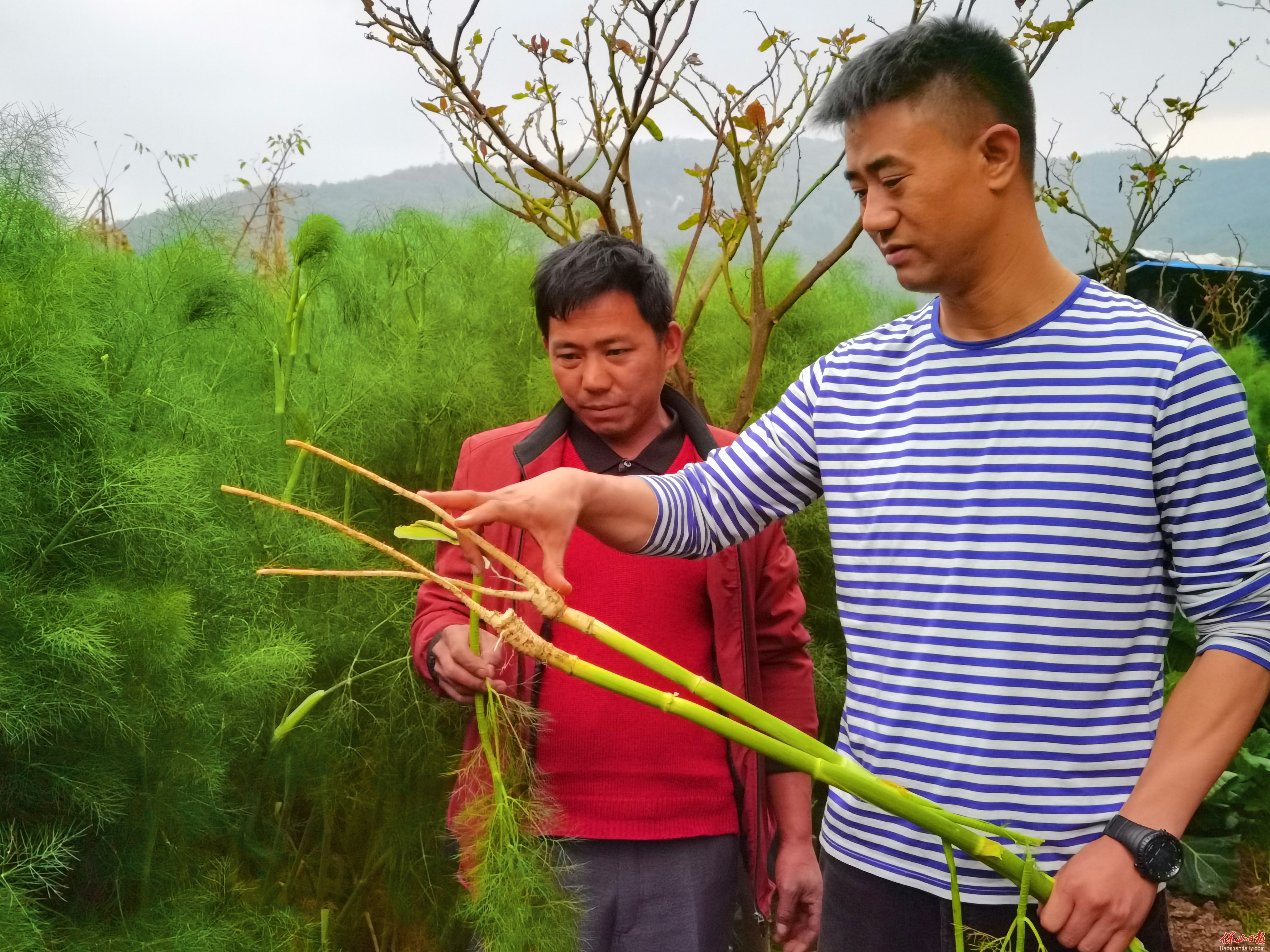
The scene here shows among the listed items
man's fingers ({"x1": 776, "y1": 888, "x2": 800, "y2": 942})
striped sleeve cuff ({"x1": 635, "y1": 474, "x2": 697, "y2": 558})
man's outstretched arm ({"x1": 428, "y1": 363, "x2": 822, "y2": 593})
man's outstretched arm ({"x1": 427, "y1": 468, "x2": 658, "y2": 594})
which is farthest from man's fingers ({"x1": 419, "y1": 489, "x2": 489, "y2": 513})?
Answer: man's fingers ({"x1": 776, "y1": 888, "x2": 800, "y2": 942})

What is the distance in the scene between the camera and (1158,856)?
3.97ft

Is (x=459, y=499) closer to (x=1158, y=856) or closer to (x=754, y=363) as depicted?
(x=1158, y=856)

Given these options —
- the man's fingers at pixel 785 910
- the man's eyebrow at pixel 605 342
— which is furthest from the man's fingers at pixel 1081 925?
the man's eyebrow at pixel 605 342

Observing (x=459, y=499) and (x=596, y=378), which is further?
(x=596, y=378)

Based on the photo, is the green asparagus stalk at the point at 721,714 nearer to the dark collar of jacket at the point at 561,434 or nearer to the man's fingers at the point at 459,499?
the man's fingers at the point at 459,499

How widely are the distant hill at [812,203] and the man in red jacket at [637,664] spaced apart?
4.50 feet

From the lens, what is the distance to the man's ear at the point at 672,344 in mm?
2111

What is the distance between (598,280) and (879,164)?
692 millimetres

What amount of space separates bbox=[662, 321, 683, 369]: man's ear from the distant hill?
1.20m

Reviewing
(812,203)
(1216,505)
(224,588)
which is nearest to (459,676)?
(224,588)

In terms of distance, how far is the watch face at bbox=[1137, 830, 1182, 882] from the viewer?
1209mm

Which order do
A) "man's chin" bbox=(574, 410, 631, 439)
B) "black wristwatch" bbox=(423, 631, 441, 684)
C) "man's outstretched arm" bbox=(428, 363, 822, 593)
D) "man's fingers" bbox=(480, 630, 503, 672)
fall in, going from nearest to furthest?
"man's outstretched arm" bbox=(428, 363, 822, 593) < "man's fingers" bbox=(480, 630, 503, 672) < "black wristwatch" bbox=(423, 631, 441, 684) < "man's chin" bbox=(574, 410, 631, 439)

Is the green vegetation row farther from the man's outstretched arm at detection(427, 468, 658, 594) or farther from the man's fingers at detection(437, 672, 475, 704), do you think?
the man's outstretched arm at detection(427, 468, 658, 594)

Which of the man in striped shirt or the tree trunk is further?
the tree trunk
